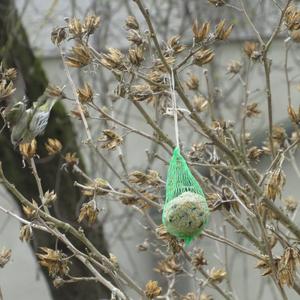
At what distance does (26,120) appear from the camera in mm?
2695

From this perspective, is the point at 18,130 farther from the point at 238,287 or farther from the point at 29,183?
the point at 238,287

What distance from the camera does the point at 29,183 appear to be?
4.62 metres

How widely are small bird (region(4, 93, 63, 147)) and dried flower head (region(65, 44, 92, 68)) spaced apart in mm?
164

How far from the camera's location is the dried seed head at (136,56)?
240 centimetres

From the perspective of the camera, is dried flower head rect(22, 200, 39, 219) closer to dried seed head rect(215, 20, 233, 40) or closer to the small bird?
the small bird

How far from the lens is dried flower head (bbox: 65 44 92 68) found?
2424 mm

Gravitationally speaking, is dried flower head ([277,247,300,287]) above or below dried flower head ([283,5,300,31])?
below

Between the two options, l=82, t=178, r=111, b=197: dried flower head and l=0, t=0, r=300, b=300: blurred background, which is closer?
l=82, t=178, r=111, b=197: dried flower head

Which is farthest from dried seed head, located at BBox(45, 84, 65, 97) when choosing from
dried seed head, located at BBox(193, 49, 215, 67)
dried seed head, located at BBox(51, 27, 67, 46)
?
dried seed head, located at BBox(193, 49, 215, 67)

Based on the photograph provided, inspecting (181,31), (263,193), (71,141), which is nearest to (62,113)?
(71,141)

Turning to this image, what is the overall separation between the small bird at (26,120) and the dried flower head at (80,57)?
164 mm

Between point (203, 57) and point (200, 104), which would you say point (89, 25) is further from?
point (200, 104)

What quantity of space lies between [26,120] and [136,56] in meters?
0.50

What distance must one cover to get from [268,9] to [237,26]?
0.36 meters
